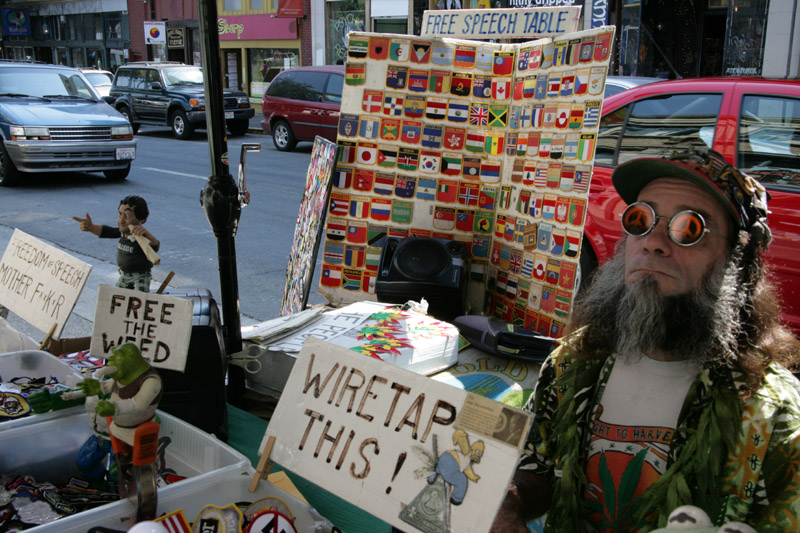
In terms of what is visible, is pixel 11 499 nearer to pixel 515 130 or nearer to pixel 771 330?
pixel 771 330

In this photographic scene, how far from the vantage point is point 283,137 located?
49.2 feet

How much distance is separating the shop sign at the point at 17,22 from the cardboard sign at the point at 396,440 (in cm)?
4011

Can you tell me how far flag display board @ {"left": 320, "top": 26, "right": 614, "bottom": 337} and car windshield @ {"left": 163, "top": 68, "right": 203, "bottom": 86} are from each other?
47.5 ft

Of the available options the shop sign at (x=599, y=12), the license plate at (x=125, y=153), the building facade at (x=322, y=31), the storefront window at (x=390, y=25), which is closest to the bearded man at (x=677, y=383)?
the building facade at (x=322, y=31)

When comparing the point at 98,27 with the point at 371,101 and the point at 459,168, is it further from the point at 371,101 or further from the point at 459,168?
the point at 459,168

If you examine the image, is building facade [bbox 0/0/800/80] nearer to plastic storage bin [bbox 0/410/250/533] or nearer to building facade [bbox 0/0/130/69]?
building facade [bbox 0/0/130/69]

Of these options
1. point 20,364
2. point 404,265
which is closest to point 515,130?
point 404,265

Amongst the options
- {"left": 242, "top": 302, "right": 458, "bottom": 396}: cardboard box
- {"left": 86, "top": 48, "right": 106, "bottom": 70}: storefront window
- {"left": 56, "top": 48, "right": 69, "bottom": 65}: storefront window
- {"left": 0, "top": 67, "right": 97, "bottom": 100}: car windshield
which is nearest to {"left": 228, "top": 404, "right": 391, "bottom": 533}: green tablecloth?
{"left": 242, "top": 302, "right": 458, "bottom": 396}: cardboard box

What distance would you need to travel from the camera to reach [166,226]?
8.15 m

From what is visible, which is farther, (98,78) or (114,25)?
(114,25)

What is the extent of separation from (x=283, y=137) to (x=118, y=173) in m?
4.32

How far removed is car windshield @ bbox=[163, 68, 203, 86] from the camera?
688 inches

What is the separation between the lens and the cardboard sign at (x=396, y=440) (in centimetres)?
141

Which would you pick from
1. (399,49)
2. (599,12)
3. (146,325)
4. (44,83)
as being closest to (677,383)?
(146,325)
